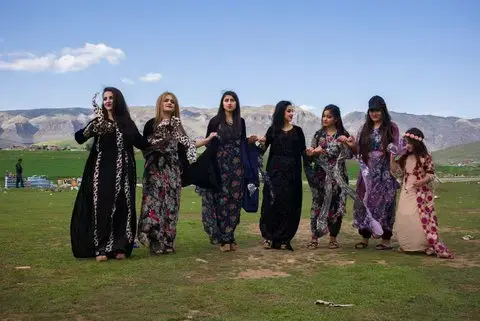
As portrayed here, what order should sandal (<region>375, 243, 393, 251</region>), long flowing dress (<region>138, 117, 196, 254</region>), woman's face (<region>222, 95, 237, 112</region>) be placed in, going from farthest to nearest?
1. sandal (<region>375, 243, 393, 251</region>)
2. woman's face (<region>222, 95, 237, 112</region>)
3. long flowing dress (<region>138, 117, 196, 254</region>)

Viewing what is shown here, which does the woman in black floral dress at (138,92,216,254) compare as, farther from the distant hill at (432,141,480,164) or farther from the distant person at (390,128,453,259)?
the distant hill at (432,141,480,164)

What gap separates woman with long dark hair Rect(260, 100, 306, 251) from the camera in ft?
25.7

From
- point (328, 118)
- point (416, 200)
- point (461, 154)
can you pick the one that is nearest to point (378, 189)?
point (416, 200)

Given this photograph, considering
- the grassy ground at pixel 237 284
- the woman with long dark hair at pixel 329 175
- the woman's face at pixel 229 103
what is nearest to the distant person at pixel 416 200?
the grassy ground at pixel 237 284

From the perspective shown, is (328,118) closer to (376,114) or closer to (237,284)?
(376,114)

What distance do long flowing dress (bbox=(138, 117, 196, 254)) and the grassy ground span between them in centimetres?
32

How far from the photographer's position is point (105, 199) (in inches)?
270

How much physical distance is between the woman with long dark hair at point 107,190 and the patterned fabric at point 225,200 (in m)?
1.17

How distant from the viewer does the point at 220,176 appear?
7660 millimetres

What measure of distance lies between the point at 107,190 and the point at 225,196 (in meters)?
1.75

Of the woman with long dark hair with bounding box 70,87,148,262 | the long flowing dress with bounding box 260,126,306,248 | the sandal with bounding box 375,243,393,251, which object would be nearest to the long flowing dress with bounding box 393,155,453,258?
the sandal with bounding box 375,243,393,251

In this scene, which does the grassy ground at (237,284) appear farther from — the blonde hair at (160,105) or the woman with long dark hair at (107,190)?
the blonde hair at (160,105)

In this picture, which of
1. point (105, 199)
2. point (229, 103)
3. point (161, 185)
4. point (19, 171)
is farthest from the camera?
point (19, 171)

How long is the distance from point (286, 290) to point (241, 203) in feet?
9.11
